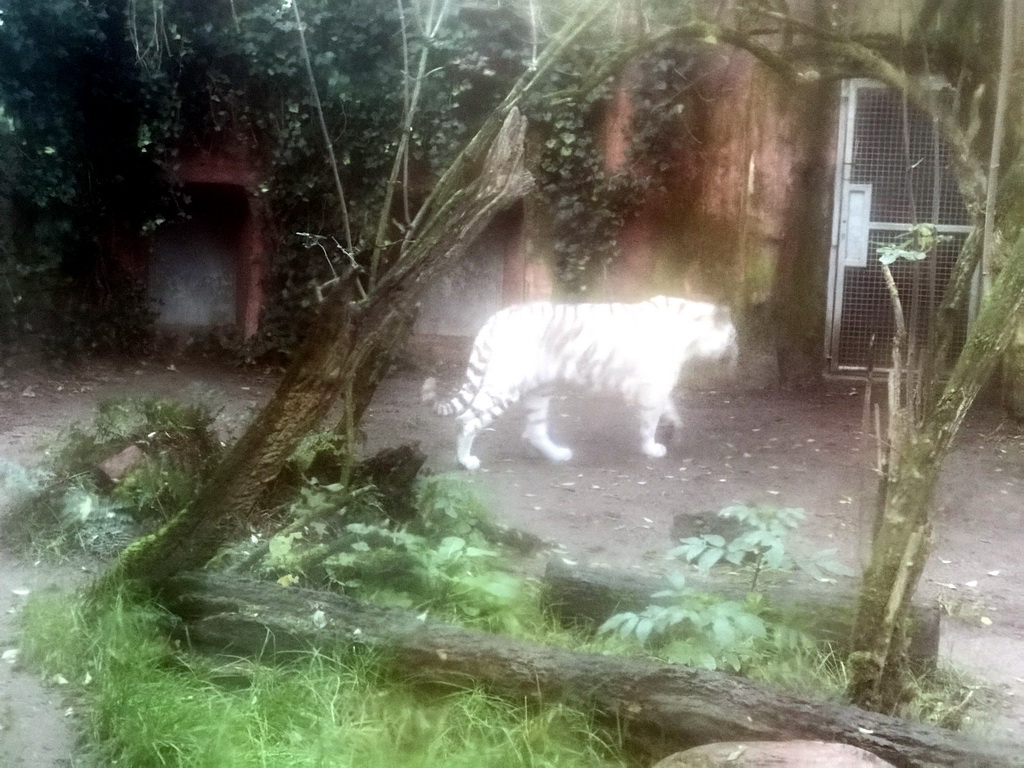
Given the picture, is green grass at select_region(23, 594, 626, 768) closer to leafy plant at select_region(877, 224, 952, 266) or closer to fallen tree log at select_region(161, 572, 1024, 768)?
fallen tree log at select_region(161, 572, 1024, 768)

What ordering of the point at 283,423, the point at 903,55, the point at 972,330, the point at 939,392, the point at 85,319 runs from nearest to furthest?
the point at 972,330
the point at 939,392
the point at 283,423
the point at 903,55
the point at 85,319

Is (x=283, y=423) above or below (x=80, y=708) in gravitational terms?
above

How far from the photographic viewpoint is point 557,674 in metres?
2.59

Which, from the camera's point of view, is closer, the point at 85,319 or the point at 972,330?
the point at 972,330

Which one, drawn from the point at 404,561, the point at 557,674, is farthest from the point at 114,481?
the point at 557,674

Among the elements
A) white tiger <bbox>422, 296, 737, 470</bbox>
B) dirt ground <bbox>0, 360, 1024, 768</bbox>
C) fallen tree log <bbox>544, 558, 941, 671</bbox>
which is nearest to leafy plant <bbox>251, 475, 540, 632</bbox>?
fallen tree log <bbox>544, 558, 941, 671</bbox>

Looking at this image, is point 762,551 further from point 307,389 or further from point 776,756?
point 307,389

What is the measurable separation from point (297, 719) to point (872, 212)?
12.1 feet

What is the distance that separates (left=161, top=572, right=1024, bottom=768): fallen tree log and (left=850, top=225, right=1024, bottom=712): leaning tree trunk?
0.28 meters

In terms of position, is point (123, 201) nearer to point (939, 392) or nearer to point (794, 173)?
point (794, 173)

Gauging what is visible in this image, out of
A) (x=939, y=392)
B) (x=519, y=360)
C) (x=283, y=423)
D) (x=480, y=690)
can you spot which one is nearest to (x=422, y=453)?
(x=519, y=360)

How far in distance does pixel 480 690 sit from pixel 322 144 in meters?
3.64

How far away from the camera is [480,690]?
263 centimetres

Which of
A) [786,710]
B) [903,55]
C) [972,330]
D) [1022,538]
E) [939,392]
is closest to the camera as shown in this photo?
[786,710]
